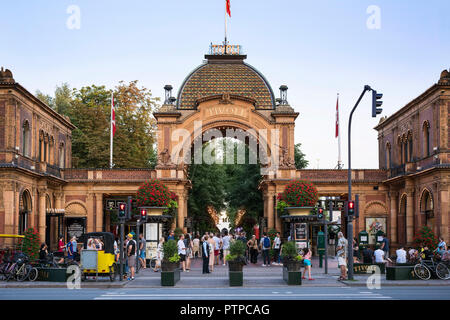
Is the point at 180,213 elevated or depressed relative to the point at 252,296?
elevated

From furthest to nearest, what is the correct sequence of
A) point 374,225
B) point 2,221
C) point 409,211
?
point 374,225
point 409,211
point 2,221

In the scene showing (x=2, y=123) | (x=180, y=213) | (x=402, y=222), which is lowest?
(x=402, y=222)

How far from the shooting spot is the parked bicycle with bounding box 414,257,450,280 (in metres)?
26.3

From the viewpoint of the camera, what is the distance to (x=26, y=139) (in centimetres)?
4200

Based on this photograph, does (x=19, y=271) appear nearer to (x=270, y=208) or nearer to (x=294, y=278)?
(x=294, y=278)

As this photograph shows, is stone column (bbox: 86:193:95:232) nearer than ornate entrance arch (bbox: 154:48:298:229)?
No

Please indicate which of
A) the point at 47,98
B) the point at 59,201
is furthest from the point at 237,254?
the point at 47,98

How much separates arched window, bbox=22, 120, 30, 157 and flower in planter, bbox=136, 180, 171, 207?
7941 mm

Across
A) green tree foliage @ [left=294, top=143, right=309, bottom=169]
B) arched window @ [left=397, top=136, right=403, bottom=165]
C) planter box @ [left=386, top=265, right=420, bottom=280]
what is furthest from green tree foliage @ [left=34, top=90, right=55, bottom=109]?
planter box @ [left=386, top=265, right=420, bottom=280]

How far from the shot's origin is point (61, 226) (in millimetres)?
48688

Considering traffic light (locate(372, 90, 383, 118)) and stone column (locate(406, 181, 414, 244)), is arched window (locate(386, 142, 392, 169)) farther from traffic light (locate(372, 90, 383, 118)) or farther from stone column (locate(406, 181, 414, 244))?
traffic light (locate(372, 90, 383, 118))

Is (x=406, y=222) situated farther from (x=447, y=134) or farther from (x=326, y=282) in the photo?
(x=326, y=282)

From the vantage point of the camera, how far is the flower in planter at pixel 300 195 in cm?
4359

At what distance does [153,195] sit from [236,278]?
780 inches
